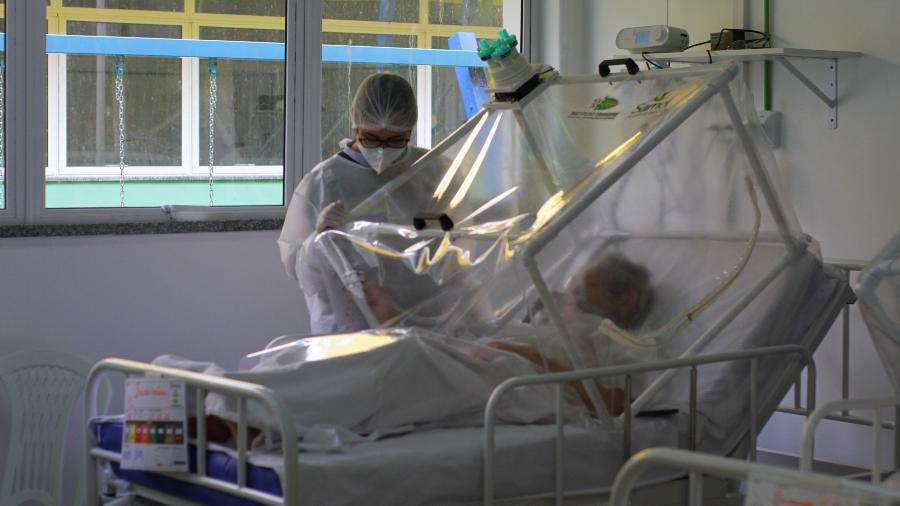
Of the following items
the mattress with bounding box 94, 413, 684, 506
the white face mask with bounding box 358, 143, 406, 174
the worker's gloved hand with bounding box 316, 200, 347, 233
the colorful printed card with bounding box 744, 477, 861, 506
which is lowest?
the mattress with bounding box 94, 413, 684, 506

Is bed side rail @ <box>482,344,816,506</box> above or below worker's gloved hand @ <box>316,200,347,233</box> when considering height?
below

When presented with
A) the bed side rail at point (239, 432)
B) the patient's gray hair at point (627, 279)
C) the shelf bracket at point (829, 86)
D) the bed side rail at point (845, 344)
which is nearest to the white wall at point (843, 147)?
the shelf bracket at point (829, 86)

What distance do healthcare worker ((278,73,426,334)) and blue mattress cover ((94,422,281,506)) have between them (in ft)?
2.31

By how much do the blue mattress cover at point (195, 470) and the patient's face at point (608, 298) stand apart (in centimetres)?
86

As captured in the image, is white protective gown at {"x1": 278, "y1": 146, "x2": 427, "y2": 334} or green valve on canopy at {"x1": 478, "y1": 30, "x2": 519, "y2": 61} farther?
white protective gown at {"x1": 278, "y1": 146, "x2": 427, "y2": 334}

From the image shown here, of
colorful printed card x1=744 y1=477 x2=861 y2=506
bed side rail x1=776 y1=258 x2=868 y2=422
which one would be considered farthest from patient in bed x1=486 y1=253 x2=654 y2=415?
colorful printed card x1=744 y1=477 x2=861 y2=506

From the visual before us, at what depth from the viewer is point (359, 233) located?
2906mm

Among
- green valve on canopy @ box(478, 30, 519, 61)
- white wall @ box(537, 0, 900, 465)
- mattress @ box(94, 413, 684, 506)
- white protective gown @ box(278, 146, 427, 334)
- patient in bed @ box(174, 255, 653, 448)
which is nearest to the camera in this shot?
mattress @ box(94, 413, 684, 506)

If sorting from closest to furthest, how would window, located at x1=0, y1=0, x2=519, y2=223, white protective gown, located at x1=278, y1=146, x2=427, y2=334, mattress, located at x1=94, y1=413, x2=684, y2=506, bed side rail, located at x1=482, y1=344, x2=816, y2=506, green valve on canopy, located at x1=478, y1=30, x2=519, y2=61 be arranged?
1. mattress, located at x1=94, y1=413, x2=684, y2=506
2. bed side rail, located at x1=482, y1=344, x2=816, y2=506
3. green valve on canopy, located at x1=478, y1=30, x2=519, y2=61
4. white protective gown, located at x1=278, y1=146, x2=427, y2=334
5. window, located at x1=0, y1=0, x2=519, y2=223

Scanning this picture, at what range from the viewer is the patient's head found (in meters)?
2.66

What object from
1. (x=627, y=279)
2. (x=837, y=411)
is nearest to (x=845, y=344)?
(x=627, y=279)

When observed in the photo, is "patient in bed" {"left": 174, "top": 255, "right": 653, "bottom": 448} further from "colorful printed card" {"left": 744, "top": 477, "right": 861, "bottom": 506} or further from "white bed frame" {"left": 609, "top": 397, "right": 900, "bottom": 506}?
"colorful printed card" {"left": 744, "top": 477, "right": 861, "bottom": 506}

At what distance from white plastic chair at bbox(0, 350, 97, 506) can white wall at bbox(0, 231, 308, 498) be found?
0.15 ft

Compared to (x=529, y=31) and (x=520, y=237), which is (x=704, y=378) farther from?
(x=529, y=31)
